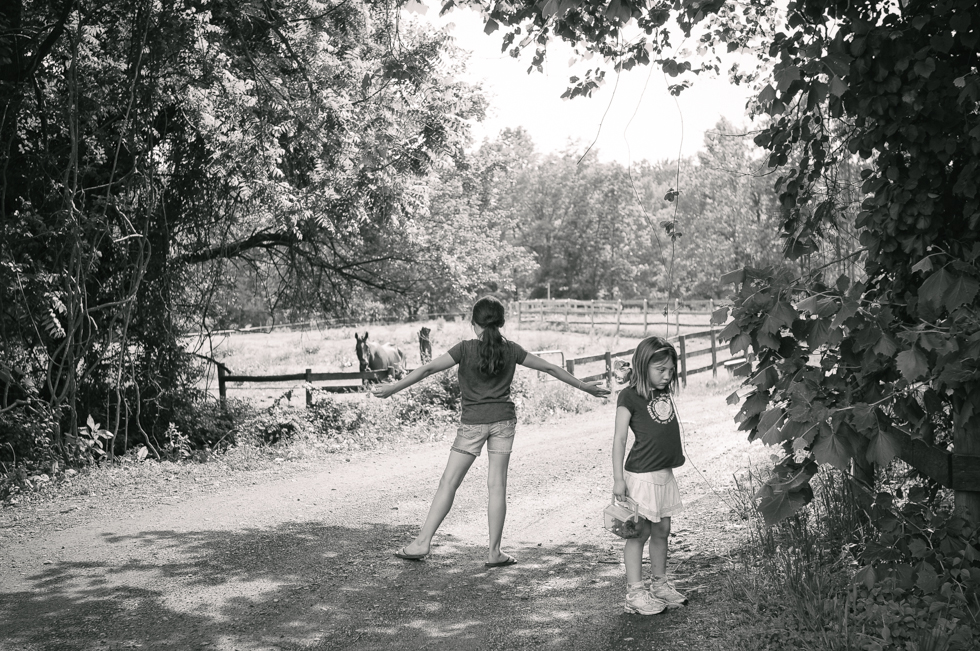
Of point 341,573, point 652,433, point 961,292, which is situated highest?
point 961,292

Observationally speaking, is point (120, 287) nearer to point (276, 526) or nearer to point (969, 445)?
point (276, 526)

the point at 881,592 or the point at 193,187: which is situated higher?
the point at 193,187

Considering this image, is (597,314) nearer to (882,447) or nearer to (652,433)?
(652,433)

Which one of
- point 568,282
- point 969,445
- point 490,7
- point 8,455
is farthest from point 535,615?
point 568,282

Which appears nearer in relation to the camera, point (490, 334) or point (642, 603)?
point (642, 603)

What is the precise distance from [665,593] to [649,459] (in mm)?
811

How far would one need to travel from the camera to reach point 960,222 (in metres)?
4.43

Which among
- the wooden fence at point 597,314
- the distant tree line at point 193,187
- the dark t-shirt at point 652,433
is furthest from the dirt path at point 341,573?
the wooden fence at point 597,314

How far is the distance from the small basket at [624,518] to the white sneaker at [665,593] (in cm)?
38

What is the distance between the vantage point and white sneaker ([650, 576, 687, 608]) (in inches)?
188

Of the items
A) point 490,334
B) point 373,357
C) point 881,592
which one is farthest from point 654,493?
point 373,357

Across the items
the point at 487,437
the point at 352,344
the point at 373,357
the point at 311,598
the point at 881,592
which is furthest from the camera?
the point at 352,344

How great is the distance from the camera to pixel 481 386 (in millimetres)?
5723

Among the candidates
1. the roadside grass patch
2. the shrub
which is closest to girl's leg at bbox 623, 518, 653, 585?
the roadside grass patch
